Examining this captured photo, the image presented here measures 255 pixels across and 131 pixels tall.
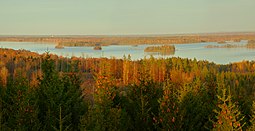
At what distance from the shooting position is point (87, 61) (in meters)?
104

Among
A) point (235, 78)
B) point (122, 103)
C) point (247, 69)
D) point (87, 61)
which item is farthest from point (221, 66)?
point (122, 103)

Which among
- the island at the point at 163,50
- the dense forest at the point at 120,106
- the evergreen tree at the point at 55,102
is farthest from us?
the island at the point at 163,50

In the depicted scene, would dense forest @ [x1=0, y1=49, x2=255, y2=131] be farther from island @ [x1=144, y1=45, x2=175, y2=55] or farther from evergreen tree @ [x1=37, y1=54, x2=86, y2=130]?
island @ [x1=144, y1=45, x2=175, y2=55]

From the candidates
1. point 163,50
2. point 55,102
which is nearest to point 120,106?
point 55,102

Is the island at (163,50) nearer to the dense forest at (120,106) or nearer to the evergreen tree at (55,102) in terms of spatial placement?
the dense forest at (120,106)

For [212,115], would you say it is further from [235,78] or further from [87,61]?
[87,61]

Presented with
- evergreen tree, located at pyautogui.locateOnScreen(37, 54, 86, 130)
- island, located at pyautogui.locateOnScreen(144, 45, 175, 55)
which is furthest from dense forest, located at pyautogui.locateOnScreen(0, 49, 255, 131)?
island, located at pyautogui.locateOnScreen(144, 45, 175, 55)

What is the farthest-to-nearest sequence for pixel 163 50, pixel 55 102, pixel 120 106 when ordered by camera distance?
pixel 163 50, pixel 120 106, pixel 55 102

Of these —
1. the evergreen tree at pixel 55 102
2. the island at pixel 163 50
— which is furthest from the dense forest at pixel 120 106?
the island at pixel 163 50

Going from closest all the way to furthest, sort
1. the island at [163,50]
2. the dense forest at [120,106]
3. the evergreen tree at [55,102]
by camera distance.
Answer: the dense forest at [120,106] → the evergreen tree at [55,102] → the island at [163,50]

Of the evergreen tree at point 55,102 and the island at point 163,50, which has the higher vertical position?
the evergreen tree at point 55,102

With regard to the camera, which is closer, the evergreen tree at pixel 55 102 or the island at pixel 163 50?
the evergreen tree at pixel 55 102

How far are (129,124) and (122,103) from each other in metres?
3.75

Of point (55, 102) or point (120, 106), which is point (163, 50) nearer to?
point (120, 106)
